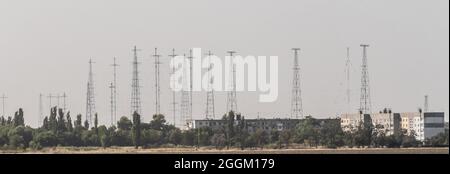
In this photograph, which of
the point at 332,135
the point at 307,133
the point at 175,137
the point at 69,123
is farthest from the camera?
the point at 69,123

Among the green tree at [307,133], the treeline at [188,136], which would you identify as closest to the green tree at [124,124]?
the treeline at [188,136]

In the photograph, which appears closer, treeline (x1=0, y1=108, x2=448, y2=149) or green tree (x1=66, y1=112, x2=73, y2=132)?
treeline (x1=0, y1=108, x2=448, y2=149)

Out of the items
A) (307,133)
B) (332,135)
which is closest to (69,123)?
(307,133)

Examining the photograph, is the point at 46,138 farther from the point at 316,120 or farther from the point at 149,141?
the point at 316,120

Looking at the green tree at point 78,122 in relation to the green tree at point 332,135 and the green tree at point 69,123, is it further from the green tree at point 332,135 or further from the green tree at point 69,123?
the green tree at point 332,135

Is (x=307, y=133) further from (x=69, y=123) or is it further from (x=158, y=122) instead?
(x=69, y=123)

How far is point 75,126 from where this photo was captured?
583 ft

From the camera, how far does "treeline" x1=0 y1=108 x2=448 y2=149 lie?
15700 centimetres

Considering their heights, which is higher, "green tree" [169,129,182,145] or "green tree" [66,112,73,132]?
"green tree" [66,112,73,132]

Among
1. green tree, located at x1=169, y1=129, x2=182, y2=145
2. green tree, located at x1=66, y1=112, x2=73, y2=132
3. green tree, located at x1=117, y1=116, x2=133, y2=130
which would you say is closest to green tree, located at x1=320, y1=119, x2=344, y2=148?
green tree, located at x1=169, y1=129, x2=182, y2=145

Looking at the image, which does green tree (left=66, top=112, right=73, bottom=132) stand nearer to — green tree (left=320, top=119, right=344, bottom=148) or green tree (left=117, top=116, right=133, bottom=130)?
green tree (left=117, top=116, right=133, bottom=130)

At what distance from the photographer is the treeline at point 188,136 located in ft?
515

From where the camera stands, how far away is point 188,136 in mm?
163250
